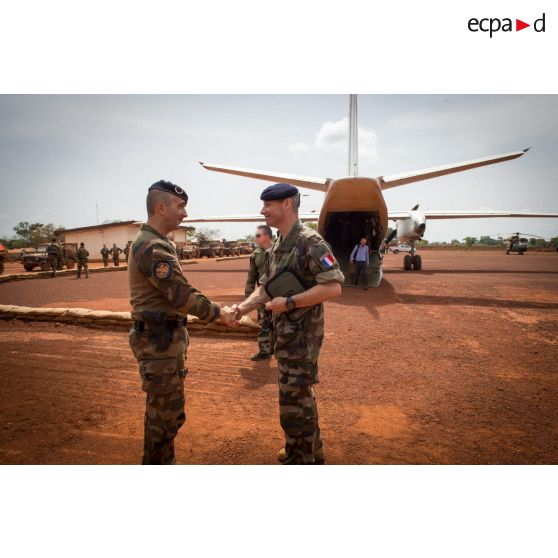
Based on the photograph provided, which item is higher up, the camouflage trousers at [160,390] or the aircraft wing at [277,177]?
the aircraft wing at [277,177]

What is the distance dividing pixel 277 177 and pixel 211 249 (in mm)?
28839

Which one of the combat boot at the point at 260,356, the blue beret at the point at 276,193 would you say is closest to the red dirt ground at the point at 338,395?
the combat boot at the point at 260,356

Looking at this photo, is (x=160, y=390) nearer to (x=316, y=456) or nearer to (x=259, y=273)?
(x=316, y=456)

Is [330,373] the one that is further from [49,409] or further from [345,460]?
[49,409]

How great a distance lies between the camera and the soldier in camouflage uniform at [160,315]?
2.20 m

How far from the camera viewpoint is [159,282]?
217 cm

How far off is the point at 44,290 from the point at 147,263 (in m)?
12.2

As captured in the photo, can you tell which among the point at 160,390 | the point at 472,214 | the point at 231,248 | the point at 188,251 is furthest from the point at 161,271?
the point at 231,248

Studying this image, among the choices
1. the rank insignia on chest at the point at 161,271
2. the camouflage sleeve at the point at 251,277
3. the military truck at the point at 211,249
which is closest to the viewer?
the rank insignia on chest at the point at 161,271

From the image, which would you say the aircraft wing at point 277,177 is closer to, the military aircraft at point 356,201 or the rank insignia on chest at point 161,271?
the military aircraft at point 356,201

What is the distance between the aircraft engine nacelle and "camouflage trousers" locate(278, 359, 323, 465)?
1449cm

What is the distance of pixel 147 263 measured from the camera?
2.18 meters


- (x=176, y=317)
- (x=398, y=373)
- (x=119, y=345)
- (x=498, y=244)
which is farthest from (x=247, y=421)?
(x=498, y=244)

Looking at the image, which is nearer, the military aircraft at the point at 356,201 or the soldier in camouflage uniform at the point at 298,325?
the soldier in camouflage uniform at the point at 298,325
